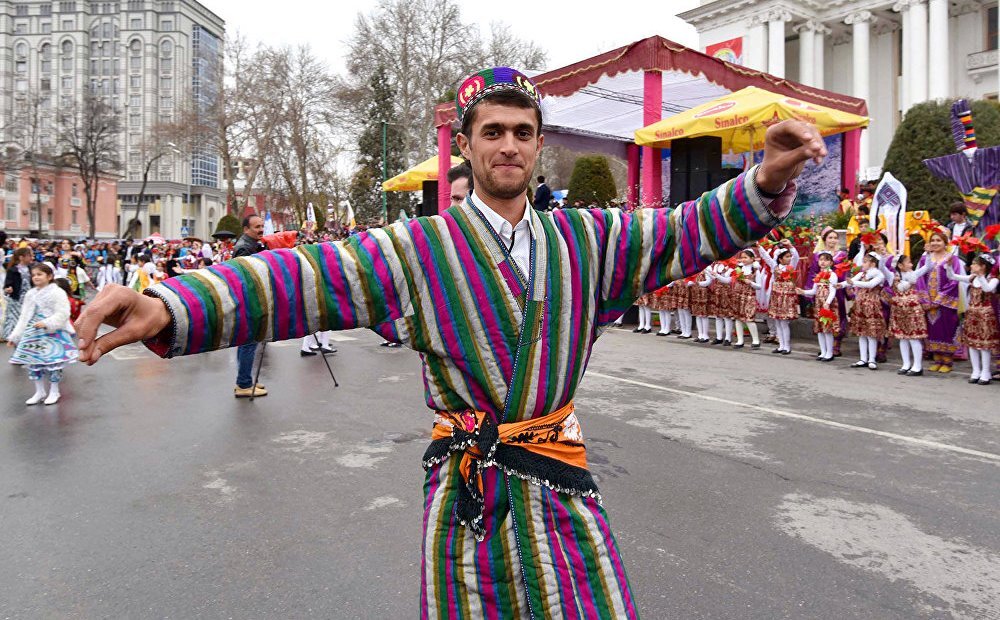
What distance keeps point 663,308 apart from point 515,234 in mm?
12147

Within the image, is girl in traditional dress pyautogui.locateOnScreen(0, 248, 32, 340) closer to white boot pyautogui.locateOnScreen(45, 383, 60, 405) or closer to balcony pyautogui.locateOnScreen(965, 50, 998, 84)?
white boot pyautogui.locateOnScreen(45, 383, 60, 405)

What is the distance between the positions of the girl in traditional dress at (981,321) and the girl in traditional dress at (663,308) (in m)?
5.10

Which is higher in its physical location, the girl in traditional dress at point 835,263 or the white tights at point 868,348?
the girl in traditional dress at point 835,263

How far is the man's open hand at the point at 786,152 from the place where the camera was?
1.72 m

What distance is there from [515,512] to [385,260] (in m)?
0.69

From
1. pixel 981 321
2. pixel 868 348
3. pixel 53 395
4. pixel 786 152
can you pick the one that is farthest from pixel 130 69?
pixel 786 152

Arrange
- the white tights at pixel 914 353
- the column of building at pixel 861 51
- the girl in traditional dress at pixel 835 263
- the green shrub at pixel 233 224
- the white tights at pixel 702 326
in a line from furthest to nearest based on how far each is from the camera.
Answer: the green shrub at pixel 233 224 < the column of building at pixel 861 51 < the white tights at pixel 702 326 < the girl in traditional dress at pixel 835 263 < the white tights at pixel 914 353

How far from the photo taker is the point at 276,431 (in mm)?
6562

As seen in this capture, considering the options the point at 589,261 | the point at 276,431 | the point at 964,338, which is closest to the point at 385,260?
the point at 589,261

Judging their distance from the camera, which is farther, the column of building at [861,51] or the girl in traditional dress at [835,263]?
the column of building at [861,51]

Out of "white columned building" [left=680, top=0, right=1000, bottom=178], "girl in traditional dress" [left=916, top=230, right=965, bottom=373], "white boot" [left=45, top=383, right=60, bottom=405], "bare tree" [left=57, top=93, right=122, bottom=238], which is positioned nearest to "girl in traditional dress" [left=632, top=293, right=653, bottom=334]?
"girl in traditional dress" [left=916, top=230, right=965, bottom=373]

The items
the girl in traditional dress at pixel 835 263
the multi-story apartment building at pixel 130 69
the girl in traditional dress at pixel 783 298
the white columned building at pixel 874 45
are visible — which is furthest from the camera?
the multi-story apartment building at pixel 130 69

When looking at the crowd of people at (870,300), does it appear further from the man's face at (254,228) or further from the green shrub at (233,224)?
the green shrub at (233,224)

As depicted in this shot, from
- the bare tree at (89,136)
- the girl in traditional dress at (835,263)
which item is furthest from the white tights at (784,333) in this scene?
the bare tree at (89,136)
